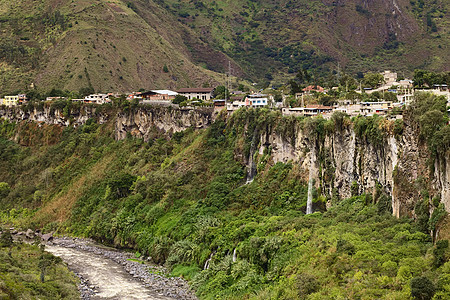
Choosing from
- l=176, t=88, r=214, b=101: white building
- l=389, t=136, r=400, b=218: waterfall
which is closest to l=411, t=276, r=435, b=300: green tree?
l=389, t=136, r=400, b=218: waterfall

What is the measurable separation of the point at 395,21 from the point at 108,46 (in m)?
89.3

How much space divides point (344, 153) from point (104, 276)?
26.5 metres

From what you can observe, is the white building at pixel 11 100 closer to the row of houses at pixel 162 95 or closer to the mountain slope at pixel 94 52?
the mountain slope at pixel 94 52

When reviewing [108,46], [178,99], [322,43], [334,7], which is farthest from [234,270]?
[334,7]

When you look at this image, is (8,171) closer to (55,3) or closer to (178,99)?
(178,99)

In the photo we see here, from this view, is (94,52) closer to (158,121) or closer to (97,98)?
(97,98)

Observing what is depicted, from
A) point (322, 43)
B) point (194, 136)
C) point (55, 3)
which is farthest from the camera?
point (322, 43)

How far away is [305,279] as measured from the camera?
134 feet

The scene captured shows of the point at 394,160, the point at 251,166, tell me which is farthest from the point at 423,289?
the point at 251,166

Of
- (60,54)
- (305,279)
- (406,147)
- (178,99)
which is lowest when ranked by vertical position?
(305,279)

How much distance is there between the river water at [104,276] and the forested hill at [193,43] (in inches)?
2366

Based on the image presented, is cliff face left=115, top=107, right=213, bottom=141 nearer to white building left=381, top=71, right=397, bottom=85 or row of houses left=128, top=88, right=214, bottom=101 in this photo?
row of houses left=128, top=88, right=214, bottom=101

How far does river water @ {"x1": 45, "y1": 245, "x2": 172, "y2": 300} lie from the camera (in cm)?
5275

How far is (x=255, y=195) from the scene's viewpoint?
65.6 metres
